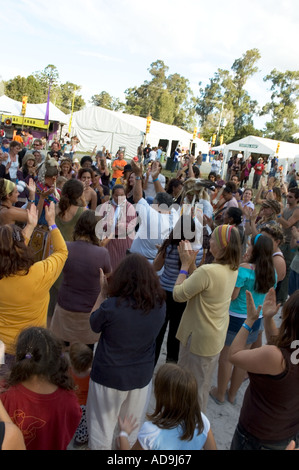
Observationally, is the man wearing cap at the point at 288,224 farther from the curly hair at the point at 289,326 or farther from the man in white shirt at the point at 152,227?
the curly hair at the point at 289,326

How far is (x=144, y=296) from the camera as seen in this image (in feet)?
7.48

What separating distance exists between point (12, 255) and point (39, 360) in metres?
0.75

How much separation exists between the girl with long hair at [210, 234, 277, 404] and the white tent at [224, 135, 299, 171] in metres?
22.7

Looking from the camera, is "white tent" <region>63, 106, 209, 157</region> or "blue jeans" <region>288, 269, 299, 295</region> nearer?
"blue jeans" <region>288, 269, 299, 295</region>

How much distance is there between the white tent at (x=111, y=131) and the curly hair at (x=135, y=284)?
96.7ft

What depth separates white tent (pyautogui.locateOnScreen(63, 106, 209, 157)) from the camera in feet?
103

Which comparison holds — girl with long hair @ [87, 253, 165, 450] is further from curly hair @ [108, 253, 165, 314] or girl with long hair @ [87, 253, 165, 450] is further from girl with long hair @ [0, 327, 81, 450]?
girl with long hair @ [0, 327, 81, 450]

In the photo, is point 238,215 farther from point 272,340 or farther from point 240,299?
point 272,340

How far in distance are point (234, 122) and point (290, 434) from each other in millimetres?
A: 70559

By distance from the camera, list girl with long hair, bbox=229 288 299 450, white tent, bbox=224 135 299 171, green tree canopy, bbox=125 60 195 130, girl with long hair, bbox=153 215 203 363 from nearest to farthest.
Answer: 1. girl with long hair, bbox=229 288 299 450
2. girl with long hair, bbox=153 215 203 363
3. white tent, bbox=224 135 299 171
4. green tree canopy, bbox=125 60 195 130

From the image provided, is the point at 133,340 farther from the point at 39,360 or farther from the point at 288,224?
the point at 288,224

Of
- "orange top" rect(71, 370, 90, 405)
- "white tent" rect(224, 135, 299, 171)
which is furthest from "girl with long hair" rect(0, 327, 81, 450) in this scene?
"white tent" rect(224, 135, 299, 171)

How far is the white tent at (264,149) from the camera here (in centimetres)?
2466
